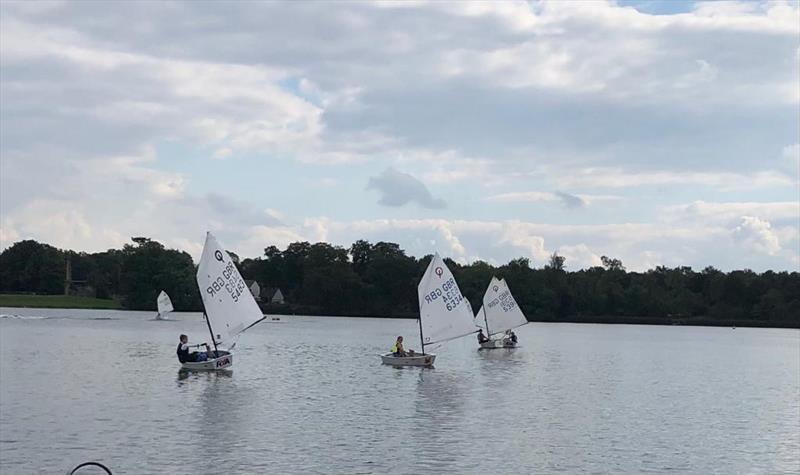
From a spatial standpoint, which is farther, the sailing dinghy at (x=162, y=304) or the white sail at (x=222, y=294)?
the sailing dinghy at (x=162, y=304)

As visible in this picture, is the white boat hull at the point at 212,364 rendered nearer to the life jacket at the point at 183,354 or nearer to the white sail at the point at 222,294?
the life jacket at the point at 183,354

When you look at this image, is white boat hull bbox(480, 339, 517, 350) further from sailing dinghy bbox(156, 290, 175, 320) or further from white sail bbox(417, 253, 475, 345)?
sailing dinghy bbox(156, 290, 175, 320)

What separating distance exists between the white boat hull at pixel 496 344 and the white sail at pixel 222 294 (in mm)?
28485

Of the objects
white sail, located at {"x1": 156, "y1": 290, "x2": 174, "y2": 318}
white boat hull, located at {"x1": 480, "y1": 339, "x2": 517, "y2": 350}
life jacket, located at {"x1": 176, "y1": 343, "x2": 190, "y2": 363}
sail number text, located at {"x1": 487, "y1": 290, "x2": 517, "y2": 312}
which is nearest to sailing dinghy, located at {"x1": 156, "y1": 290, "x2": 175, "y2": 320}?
white sail, located at {"x1": 156, "y1": 290, "x2": 174, "y2": 318}

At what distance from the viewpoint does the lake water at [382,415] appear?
25.2 metres

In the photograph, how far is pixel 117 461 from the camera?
77.9 feet

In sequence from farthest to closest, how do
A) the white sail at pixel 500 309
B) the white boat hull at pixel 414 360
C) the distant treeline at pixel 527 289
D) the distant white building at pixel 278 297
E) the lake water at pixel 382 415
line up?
the distant white building at pixel 278 297
the distant treeline at pixel 527 289
the white sail at pixel 500 309
the white boat hull at pixel 414 360
the lake water at pixel 382 415

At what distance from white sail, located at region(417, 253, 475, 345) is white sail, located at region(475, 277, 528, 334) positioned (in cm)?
2027

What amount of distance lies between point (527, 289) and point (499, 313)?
300ft

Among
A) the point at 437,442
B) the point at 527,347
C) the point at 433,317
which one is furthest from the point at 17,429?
the point at 527,347

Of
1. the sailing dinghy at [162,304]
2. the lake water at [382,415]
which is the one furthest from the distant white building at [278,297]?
the lake water at [382,415]

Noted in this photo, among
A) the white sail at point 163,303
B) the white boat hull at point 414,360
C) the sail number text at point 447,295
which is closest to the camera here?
the white boat hull at point 414,360

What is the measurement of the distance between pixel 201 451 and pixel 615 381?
30907 mm

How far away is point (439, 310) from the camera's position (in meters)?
54.0
